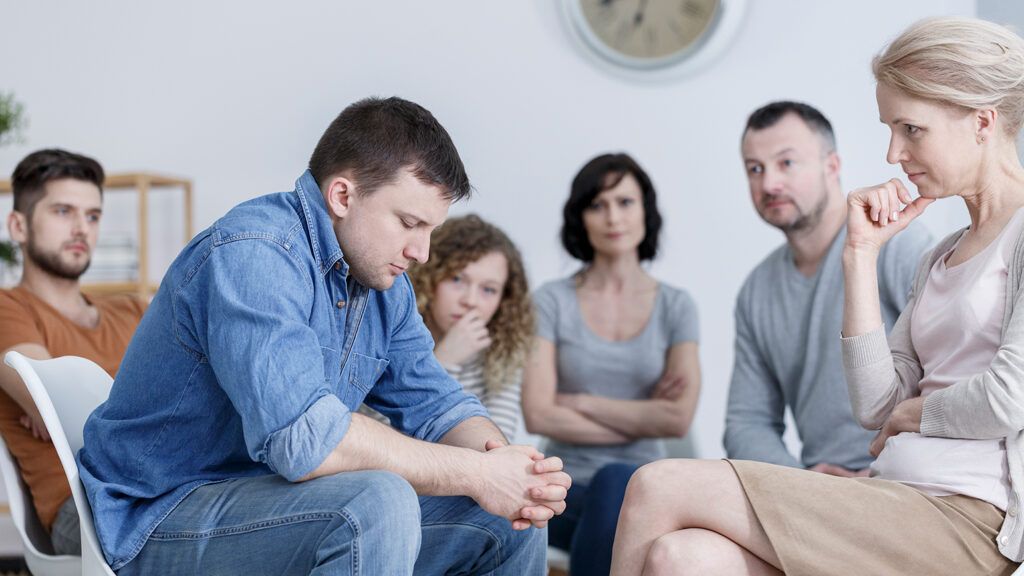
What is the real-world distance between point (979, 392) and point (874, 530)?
0.73ft

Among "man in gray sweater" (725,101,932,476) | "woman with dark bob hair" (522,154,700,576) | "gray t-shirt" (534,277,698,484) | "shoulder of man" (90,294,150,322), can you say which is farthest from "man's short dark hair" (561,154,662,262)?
"shoulder of man" (90,294,150,322)

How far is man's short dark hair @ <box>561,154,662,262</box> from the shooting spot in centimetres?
283

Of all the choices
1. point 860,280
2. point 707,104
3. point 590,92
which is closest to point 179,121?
point 590,92

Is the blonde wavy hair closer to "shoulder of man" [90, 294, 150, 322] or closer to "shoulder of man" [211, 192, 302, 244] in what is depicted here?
"shoulder of man" [211, 192, 302, 244]

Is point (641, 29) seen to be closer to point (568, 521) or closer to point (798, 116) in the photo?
point (798, 116)

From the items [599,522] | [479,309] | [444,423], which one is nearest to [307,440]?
[444,423]

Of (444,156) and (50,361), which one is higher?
(444,156)

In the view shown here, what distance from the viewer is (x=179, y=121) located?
3986mm

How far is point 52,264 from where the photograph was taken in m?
2.57

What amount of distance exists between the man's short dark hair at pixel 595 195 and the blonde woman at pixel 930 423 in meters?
1.30

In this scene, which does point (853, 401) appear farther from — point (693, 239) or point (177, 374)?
point (693, 239)

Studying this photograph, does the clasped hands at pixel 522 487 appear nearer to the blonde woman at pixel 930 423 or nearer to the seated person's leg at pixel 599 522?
the blonde woman at pixel 930 423

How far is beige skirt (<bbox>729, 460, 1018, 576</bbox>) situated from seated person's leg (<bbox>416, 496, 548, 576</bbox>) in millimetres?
444

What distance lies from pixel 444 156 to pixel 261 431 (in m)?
0.51
